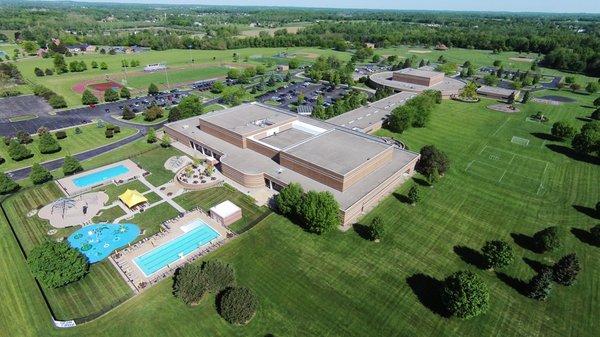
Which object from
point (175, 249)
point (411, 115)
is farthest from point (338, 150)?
point (175, 249)

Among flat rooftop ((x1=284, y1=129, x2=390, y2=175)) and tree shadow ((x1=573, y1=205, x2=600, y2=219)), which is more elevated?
flat rooftop ((x1=284, y1=129, x2=390, y2=175))

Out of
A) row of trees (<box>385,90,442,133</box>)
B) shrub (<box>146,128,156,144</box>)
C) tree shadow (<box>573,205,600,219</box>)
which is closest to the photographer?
tree shadow (<box>573,205,600,219</box>)

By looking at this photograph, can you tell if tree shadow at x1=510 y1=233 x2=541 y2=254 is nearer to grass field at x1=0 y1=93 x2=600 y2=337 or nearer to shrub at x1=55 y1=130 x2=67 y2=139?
grass field at x1=0 y1=93 x2=600 y2=337

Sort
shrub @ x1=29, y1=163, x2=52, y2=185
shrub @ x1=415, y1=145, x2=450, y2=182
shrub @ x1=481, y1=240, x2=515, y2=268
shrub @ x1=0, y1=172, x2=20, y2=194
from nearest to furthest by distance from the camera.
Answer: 1. shrub @ x1=481, y1=240, x2=515, y2=268
2. shrub @ x1=0, y1=172, x2=20, y2=194
3. shrub @ x1=29, y1=163, x2=52, y2=185
4. shrub @ x1=415, y1=145, x2=450, y2=182

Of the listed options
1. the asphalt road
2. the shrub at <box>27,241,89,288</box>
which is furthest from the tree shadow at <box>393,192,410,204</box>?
the asphalt road

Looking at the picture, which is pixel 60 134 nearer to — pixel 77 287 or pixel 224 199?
pixel 224 199

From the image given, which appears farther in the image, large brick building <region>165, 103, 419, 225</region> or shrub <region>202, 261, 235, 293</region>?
large brick building <region>165, 103, 419, 225</region>
